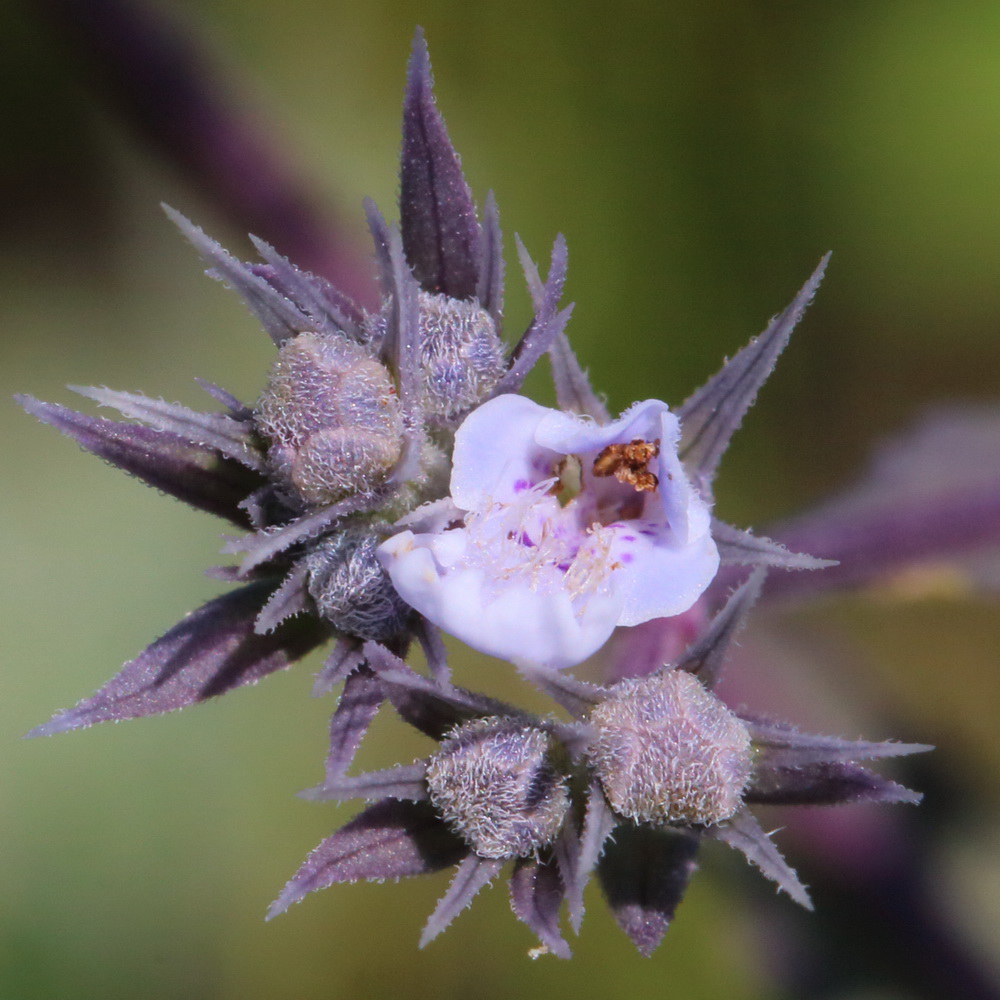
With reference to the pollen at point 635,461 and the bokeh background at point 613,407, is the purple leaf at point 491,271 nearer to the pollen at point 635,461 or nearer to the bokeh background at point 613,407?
the pollen at point 635,461

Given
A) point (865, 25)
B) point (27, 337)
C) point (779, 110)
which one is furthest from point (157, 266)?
point (865, 25)

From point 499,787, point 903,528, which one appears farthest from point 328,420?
point 903,528

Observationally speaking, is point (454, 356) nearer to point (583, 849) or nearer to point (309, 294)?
point (309, 294)

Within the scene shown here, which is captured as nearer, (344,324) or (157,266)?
(344,324)

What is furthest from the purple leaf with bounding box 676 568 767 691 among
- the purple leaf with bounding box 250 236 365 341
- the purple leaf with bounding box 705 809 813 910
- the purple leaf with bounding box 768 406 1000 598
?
the purple leaf with bounding box 768 406 1000 598

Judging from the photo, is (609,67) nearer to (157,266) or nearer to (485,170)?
(485,170)

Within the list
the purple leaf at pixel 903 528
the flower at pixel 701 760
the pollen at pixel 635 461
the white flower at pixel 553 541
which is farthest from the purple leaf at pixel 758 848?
the purple leaf at pixel 903 528
